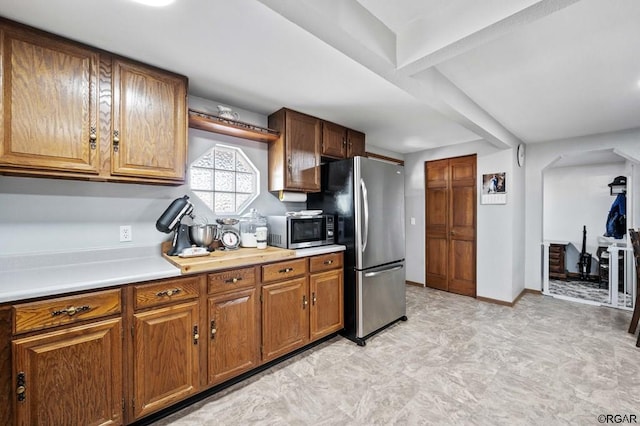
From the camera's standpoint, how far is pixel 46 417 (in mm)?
1285

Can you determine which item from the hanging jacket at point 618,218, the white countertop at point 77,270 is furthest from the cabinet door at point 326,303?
the hanging jacket at point 618,218

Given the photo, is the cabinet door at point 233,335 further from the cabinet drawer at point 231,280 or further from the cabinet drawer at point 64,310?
the cabinet drawer at point 64,310

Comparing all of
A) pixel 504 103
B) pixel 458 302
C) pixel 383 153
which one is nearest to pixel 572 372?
pixel 458 302

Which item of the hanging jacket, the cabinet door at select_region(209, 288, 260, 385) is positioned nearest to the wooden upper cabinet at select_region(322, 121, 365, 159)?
the cabinet door at select_region(209, 288, 260, 385)

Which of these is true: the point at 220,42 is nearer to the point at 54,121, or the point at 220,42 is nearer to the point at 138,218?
the point at 54,121

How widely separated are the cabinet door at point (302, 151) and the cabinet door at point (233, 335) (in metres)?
1.16

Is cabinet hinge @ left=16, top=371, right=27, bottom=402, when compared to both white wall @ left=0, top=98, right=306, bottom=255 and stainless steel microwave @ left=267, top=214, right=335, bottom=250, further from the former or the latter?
stainless steel microwave @ left=267, top=214, right=335, bottom=250

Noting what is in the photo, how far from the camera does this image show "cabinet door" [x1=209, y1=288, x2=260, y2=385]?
6.00 ft

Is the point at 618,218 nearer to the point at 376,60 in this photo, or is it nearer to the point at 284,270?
the point at 376,60

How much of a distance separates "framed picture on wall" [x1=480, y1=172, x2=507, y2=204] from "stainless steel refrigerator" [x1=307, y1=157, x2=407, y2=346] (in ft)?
5.35

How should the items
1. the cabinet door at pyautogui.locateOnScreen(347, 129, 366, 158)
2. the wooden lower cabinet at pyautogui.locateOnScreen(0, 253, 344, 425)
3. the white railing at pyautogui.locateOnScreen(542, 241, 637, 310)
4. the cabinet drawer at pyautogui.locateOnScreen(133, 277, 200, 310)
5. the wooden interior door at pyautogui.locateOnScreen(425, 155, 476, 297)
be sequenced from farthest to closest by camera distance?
the wooden interior door at pyautogui.locateOnScreen(425, 155, 476, 297), the white railing at pyautogui.locateOnScreen(542, 241, 637, 310), the cabinet door at pyautogui.locateOnScreen(347, 129, 366, 158), the cabinet drawer at pyautogui.locateOnScreen(133, 277, 200, 310), the wooden lower cabinet at pyautogui.locateOnScreen(0, 253, 344, 425)

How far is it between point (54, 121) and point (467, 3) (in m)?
2.29

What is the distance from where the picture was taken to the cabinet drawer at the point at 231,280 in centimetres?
182

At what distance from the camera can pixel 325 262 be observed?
8.31ft
